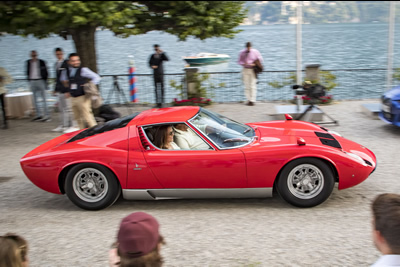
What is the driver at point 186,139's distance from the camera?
5.85 meters

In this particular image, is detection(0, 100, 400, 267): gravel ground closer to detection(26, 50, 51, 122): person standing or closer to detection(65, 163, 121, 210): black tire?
detection(65, 163, 121, 210): black tire

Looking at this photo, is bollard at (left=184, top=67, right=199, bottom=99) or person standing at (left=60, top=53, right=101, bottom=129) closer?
person standing at (left=60, top=53, right=101, bottom=129)

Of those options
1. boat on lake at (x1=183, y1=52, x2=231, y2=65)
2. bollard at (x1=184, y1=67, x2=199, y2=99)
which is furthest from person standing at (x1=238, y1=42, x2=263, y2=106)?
boat on lake at (x1=183, y1=52, x2=231, y2=65)

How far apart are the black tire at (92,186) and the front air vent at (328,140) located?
2791mm

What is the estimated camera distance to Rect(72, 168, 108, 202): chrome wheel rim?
5977mm

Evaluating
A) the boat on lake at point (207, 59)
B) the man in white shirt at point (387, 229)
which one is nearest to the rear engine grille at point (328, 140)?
the man in white shirt at point (387, 229)

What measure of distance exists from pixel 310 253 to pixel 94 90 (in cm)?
644

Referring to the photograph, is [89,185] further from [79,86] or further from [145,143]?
[79,86]

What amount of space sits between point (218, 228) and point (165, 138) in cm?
143

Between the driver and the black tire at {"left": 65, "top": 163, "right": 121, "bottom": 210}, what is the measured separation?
0.99 metres

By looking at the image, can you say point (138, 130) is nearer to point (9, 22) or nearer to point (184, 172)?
point (184, 172)

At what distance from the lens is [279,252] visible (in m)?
4.61

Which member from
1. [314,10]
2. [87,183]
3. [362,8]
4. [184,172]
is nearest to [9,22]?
[87,183]

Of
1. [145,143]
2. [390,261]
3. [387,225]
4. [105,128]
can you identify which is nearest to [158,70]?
[105,128]
